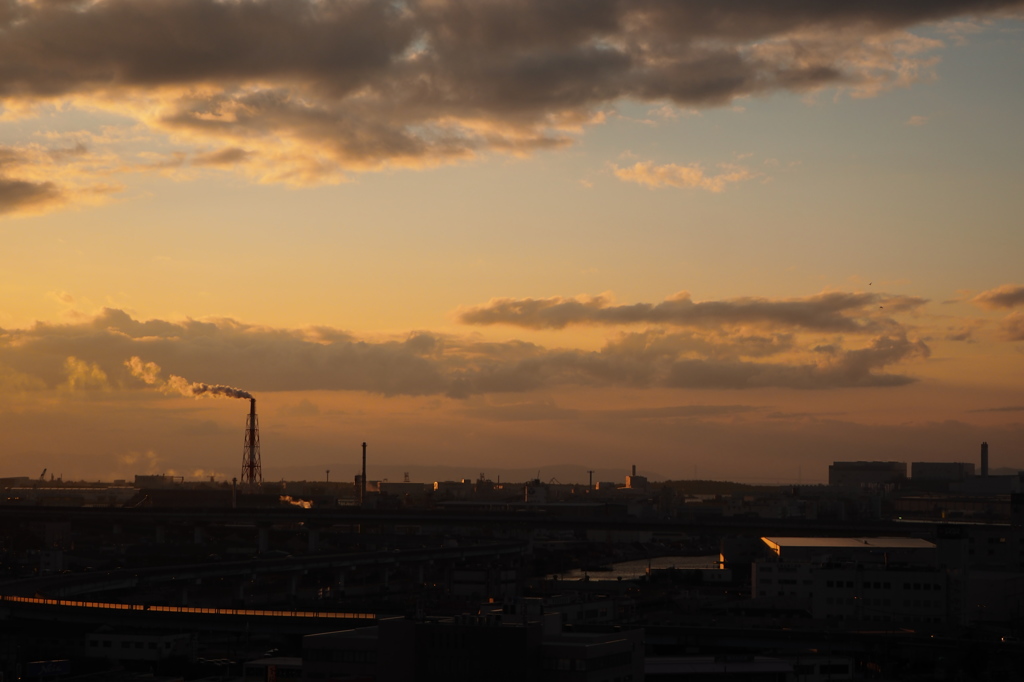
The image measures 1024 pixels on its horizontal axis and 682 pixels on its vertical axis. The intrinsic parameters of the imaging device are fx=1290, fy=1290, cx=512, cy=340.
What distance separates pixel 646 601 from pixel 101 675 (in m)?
27.8

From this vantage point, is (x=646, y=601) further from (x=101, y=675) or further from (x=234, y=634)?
(x=101, y=675)

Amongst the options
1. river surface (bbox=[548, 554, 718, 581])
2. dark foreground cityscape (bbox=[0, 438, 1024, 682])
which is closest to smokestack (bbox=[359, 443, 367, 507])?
dark foreground cityscape (bbox=[0, 438, 1024, 682])

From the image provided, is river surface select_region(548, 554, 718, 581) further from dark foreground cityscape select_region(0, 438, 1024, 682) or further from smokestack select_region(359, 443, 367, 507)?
smokestack select_region(359, 443, 367, 507)

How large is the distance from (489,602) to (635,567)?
45435 mm

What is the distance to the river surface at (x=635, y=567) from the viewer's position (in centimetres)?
7975

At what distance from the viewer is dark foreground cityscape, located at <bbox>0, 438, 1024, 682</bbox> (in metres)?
26.7

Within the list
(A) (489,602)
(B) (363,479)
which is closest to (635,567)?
(A) (489,602)

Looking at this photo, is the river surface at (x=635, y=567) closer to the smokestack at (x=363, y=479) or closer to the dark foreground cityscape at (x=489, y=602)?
the dark foreground cityscape at (x=489, y=602)

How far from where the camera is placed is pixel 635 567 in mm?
91812

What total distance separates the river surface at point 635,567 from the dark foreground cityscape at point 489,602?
0.41 metres

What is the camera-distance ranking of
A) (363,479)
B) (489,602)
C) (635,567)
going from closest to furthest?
(489,602), (635,567), (363,479)

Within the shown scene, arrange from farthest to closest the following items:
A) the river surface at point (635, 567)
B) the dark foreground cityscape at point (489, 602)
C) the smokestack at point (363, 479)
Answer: the smokestack at point (363, 479) → the river surface at point (635, 567) → the dark foreground cityscape at point (489, 602)

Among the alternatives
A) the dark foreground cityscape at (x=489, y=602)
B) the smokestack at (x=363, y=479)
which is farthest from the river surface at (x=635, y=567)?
the smokestack at (x=363, y=479)

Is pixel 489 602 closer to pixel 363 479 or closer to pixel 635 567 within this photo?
pixel 635 567
